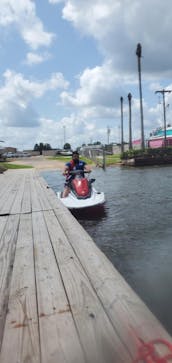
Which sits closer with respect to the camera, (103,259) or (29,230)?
(103,259)

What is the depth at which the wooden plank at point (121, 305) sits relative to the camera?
2.28 meters

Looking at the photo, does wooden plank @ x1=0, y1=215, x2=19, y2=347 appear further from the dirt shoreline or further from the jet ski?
the dirt shoreline

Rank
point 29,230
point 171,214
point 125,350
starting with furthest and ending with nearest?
point 171,214, point 29,230, point 125,350

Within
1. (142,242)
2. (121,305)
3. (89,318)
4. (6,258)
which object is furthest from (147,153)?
(89,318)

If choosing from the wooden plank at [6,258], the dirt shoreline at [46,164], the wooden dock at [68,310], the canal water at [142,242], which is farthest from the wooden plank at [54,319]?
the dirt shoreline at [46,164]

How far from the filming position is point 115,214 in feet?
34.6

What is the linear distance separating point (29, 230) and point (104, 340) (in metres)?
3.77

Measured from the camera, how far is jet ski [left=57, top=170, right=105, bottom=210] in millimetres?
Result: 10196

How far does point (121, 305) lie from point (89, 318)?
0.30 metres

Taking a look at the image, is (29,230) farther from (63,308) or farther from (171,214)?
(171,214)

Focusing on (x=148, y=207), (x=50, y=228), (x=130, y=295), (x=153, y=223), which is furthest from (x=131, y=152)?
(x=130, y=295)

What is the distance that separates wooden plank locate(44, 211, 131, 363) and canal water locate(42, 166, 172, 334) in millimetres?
1361

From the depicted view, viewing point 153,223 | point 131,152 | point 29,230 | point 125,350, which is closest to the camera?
point 125,350

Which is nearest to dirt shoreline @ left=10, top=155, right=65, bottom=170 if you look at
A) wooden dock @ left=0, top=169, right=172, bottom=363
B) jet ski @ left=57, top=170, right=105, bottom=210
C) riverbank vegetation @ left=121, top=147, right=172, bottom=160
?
riverbank vegetation @ left=121, top=147, right=172, bottom=160
